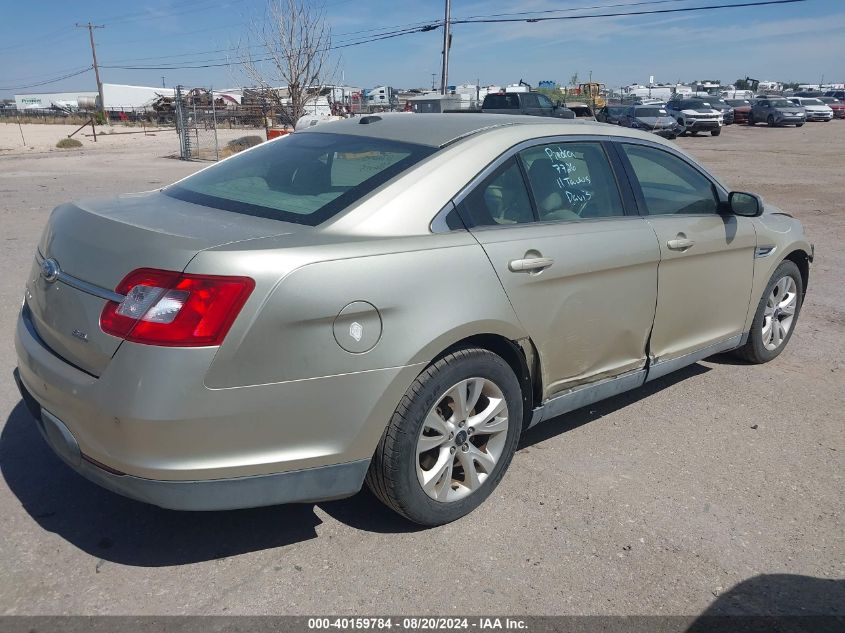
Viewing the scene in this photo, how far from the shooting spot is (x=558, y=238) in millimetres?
3496

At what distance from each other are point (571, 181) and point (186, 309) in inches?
84.4

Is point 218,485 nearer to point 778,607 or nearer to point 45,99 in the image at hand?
point 778,607

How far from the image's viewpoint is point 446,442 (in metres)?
3.14

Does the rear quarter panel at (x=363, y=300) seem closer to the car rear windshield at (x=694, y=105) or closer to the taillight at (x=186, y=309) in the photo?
the taillight at (x=186, y=309)

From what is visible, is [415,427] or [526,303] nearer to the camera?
[415,427]

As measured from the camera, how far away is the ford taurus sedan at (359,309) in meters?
2.54

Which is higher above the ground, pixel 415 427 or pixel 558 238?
pixel 558 238

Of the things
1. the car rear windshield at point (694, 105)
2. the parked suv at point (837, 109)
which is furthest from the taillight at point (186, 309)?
the parked suv at point (837, 109)

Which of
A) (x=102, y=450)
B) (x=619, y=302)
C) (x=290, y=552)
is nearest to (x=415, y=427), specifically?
(x=290, y=552)

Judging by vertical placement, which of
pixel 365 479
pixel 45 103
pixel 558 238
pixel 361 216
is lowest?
pixel 45 103

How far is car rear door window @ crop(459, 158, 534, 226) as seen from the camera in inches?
128

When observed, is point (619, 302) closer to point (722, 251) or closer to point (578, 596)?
point (722, 251)

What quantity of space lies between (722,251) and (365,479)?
2644 mm

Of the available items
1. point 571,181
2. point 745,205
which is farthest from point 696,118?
point 571,181
